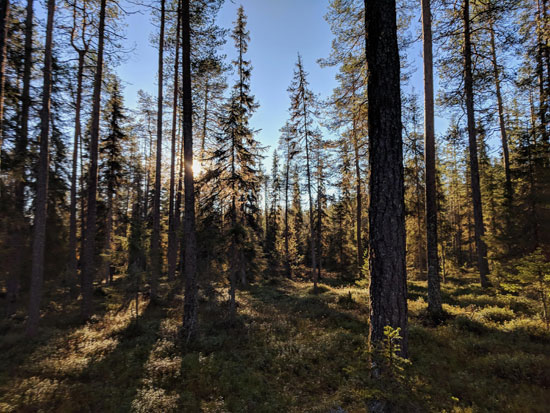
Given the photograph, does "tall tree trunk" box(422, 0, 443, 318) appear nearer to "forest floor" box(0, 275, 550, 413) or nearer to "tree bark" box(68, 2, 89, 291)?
"forest floor" box(0, 275, 550, 413)

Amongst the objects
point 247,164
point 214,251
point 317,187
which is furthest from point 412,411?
point 317,187

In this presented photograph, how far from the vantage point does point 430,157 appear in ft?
28.7

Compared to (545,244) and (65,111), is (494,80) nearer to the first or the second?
(545,244)

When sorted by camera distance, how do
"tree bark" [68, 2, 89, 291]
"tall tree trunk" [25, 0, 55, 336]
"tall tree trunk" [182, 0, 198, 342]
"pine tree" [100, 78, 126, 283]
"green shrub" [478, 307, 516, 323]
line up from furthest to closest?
1. "pine tree" [100, 78, 126, 283]
2. "tree bark" [68, 2, 89, 291]
3. "tall tree trunk" [25, 0, 55, 336]
4. "tall tree trunk" [182, 0, 198, 342]
5. "green shrub" [478, 307, 516, 323]

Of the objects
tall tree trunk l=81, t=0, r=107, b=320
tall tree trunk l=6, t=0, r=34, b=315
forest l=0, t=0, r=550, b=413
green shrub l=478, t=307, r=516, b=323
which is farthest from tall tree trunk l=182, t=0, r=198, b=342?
green shrub l=478, t=307, r=516, b=323

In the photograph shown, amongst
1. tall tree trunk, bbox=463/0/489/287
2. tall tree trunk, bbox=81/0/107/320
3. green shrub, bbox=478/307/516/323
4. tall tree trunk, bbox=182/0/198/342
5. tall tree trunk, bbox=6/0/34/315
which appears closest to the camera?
green shrub, bbox=478/307/516/323

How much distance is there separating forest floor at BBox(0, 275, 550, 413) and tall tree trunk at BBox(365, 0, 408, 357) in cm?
78

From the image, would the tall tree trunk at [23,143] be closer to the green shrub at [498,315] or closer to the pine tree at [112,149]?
the pine tree at [112,149]

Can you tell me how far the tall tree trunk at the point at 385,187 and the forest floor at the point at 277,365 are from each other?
0.78m

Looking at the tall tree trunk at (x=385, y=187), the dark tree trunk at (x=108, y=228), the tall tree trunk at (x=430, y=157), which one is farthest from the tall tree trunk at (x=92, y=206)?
the tall tree trunk at (x=430, y=157)

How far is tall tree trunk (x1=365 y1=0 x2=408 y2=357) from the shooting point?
332 centimetres

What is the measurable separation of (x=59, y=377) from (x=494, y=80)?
19671mm

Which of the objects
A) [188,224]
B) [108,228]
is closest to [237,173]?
[188,224]

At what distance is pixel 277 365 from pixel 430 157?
9091 mm
